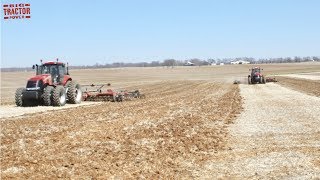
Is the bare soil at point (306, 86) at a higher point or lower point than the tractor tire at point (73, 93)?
lower

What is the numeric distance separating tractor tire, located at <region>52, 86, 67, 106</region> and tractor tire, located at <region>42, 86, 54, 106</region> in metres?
0.20

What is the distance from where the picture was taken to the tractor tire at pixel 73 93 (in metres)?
25.0

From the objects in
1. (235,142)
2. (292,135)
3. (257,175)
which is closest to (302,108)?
(292,135)

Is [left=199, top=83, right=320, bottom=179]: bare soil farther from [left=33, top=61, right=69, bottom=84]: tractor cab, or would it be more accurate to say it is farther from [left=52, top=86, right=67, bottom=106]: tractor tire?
[left=33, top=61, right=69, bottom=84]: tractor cab

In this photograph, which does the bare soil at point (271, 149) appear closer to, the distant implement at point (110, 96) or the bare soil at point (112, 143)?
the bare soil at point (112, 143)

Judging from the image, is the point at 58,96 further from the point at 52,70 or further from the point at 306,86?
the point at 306,86

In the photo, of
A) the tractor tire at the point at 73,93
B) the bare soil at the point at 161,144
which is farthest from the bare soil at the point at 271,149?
the tractor tire at the point at 73,93

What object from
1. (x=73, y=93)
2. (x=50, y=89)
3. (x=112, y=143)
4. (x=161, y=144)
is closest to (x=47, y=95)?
(x=50, y=89)

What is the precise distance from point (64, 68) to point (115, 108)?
192 inches

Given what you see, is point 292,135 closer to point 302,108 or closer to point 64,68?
point 302,108

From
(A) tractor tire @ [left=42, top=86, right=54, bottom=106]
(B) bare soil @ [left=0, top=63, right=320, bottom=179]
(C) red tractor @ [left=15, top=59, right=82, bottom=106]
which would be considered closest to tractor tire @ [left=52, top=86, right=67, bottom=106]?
(C) red tractor @ [left=15, top=59, right=82, bottom=106]

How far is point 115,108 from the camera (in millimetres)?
22016

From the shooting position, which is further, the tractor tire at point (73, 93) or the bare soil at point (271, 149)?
the tractor tire at point (73, 93)

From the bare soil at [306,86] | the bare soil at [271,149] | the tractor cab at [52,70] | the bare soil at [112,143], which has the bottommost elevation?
the bare soil at [306,86]
